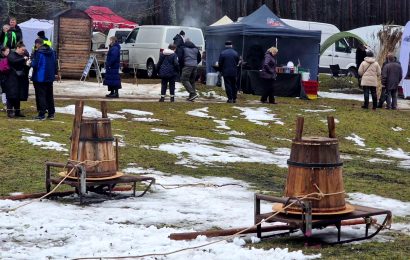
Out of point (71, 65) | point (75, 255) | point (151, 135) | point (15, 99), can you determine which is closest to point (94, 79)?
point (71, 65)

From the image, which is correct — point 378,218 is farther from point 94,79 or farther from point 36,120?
point 94,79

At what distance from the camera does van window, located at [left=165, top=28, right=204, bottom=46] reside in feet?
104

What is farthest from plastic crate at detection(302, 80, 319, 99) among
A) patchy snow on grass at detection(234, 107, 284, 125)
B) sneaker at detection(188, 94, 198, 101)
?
patchy snow on grass at detection(234, 107, 284, 125)

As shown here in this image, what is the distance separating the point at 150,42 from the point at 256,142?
14.8 metres

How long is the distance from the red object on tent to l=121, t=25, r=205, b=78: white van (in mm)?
5251

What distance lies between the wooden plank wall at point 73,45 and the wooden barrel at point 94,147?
19.2 metres

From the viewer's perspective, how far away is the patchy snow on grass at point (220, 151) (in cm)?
1468

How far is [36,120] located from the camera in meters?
17.5

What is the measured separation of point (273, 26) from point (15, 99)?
12.0 metres

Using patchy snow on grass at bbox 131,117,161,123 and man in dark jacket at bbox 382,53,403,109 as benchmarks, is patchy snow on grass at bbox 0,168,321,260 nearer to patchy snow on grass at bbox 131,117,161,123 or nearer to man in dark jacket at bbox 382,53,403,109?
patchy snow on grass at bbox 131,117,161,123

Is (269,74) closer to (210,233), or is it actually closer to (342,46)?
(342,46)

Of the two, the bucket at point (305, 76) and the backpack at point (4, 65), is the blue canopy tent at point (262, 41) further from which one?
the backpack at point (4, 65)

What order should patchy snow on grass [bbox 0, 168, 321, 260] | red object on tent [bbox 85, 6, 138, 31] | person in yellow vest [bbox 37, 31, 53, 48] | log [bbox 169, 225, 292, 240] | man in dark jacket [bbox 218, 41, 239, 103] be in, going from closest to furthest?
patchy snow on grass [bbox 0, 168, 321, 260] < log [bbox 169, 225, 292, 240] < person in yellow vest [bbox 37, 31, 53, 48] < man in dark jacket [bbox 218, 41, 239, 103] < red object on tent [bbox 85, 6, 138, 31]

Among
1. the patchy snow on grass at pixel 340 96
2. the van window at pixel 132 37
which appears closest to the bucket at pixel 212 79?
the patchy snow on grass at pixel 340 96
